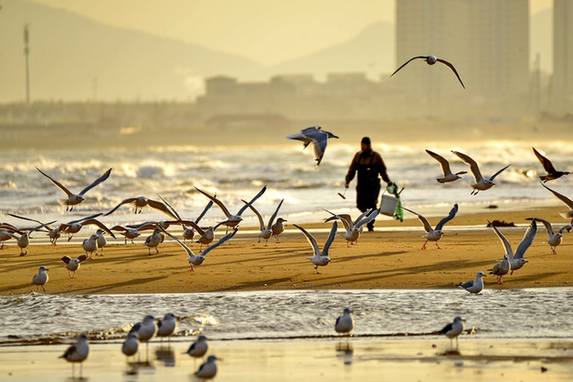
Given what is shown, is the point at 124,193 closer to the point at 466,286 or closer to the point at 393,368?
the point at 466,286

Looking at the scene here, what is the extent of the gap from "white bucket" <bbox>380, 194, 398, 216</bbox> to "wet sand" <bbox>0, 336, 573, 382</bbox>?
10.2m

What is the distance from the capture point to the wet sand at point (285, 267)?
15.0 m

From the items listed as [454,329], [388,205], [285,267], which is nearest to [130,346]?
[454,329]

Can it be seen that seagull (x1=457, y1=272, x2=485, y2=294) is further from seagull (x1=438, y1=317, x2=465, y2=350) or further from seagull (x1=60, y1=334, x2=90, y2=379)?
seagull (x1=60, y1=334, x2=90, y2=379)

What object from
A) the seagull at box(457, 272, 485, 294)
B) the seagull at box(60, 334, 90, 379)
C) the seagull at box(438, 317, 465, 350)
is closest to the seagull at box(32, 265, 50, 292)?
the seagull at box(457, 272, 485, 294)

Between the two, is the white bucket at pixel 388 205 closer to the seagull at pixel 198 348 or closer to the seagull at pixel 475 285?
the seagull at pixel 475 285

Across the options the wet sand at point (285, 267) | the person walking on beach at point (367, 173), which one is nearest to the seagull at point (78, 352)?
the wet sand at point (285, 267)

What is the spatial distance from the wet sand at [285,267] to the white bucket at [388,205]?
1.98 metres

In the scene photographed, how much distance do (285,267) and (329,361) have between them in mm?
5082

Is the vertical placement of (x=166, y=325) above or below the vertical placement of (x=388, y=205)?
below

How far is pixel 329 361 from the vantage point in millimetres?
11305

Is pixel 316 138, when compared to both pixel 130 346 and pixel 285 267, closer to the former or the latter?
pixel 285 267

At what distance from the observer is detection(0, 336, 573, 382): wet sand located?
10.8m

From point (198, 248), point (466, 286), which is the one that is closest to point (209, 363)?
point (466, 286)
